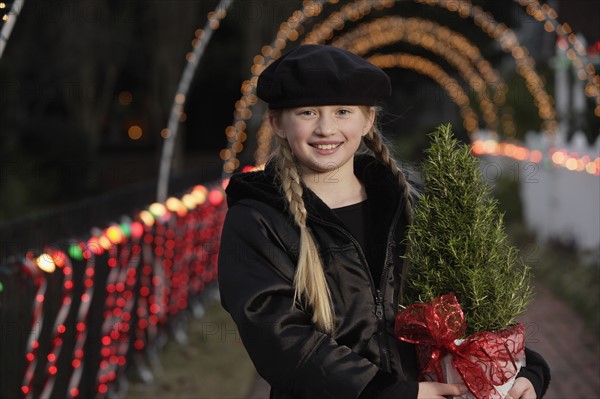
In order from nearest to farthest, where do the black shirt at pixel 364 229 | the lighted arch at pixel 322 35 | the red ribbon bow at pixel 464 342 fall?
the red ribbon bow at pixel 464 342 < the black shirt at pixel 364 229 < the lighted arch at pixel 322 35

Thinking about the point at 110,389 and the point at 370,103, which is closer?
the point at 370,103

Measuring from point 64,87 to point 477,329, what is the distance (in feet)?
77.3

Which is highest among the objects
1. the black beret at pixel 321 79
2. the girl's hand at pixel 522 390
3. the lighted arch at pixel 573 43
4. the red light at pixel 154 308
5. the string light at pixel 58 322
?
the lighted arch at pixel 573 43

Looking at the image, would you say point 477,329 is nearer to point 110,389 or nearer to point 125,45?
point 110,389

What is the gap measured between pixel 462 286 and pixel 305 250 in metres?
0.40

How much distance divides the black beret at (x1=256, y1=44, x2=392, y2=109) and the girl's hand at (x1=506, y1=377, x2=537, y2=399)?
0.83m

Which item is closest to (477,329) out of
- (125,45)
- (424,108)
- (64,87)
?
(125,45)

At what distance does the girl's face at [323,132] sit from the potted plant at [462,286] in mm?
250

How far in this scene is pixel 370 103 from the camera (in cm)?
259

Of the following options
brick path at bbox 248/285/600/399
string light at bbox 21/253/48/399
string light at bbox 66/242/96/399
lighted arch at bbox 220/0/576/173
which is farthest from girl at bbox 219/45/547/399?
lighted arch at bbox 220/0/576/173

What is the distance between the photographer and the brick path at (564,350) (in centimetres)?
626

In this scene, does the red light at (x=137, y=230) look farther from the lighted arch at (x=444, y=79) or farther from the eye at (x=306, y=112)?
the lighted arch at (x=444, y=79)

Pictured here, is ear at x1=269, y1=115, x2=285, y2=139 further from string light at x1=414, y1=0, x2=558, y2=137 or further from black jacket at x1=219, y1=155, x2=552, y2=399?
string light at x1=414, y1=0, x2=558, y2=137

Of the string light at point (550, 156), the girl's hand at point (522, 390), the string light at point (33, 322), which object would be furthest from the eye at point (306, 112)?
the string light at point (550, 156)
